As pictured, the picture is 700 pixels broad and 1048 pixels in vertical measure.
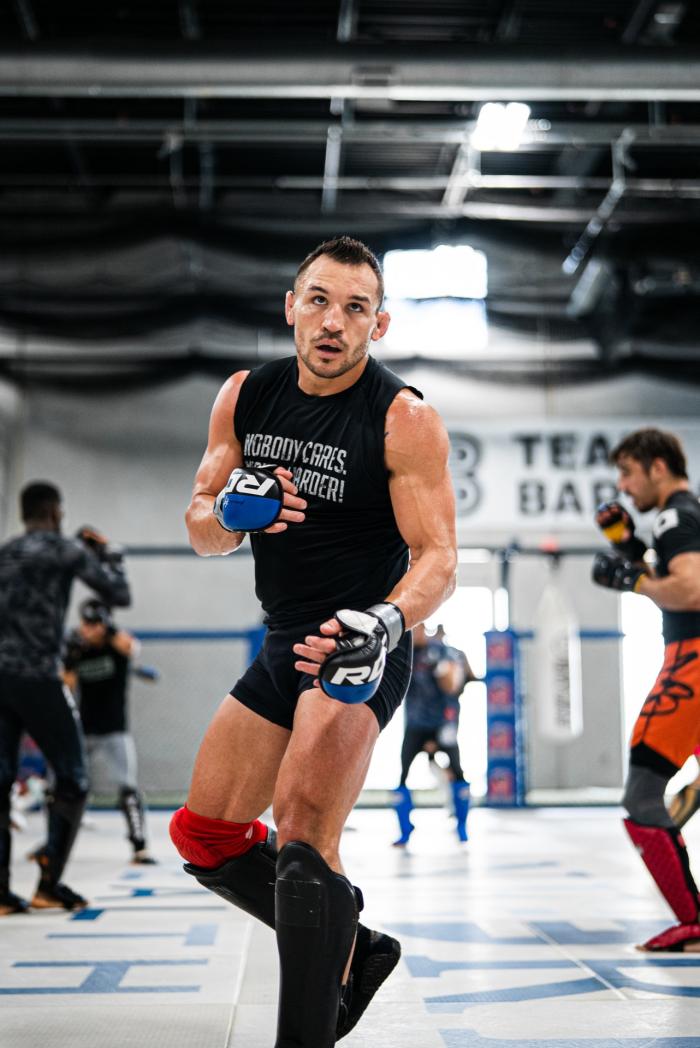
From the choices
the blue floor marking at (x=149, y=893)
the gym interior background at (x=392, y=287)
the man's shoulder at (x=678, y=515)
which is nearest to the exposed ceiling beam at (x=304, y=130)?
the gym interior background at (x=392, y=287)

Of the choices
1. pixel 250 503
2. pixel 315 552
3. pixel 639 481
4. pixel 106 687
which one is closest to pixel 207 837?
pixel 315 552

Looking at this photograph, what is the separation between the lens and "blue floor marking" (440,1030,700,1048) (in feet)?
8.43

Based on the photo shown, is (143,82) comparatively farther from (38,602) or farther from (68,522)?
(68,522)

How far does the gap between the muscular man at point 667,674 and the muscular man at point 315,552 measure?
1.57m

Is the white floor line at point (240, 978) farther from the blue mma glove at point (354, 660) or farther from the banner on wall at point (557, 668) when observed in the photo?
the banner on wall at point (557, 668)

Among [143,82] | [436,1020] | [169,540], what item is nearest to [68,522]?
[169,540]

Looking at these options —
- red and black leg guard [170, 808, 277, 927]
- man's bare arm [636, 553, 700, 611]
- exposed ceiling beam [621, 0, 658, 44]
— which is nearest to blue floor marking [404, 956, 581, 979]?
red and black leg guard [170, 808, 277, 927]

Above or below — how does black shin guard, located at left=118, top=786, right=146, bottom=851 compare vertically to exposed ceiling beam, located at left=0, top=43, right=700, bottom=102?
below

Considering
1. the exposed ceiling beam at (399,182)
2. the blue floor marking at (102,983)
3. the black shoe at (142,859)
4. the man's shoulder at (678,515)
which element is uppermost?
the exposed ceiling beam at (399,182)

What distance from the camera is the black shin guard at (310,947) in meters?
2.09

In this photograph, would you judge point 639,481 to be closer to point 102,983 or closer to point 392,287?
point 102,983

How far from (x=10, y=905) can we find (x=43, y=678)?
942 millimetres

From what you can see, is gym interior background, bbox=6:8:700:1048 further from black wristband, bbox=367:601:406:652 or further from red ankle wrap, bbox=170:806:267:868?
black wristband, bbox=367:601:406:652

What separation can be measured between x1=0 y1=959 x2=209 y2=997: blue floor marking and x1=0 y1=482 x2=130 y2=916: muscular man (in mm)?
1052
